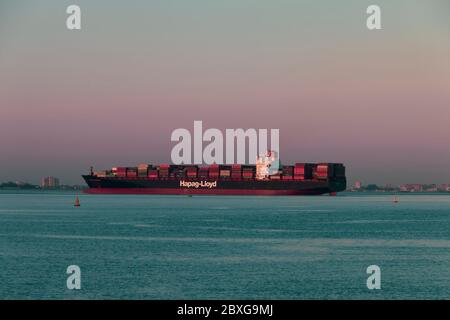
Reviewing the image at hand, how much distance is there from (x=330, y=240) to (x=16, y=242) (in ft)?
86.5

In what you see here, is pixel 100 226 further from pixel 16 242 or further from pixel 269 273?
pixel 269 273

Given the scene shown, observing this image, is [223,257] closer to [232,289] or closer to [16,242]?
[232,289]

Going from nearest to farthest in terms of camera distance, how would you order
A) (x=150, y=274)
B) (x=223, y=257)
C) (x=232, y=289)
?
(x=232, y=289) < (x=150, y=274) < (x=223, y=257)

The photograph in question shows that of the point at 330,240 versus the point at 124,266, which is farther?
the point at 330,240

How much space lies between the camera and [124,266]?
4775cm

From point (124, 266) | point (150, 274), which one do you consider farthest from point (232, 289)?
point (124, 266)
